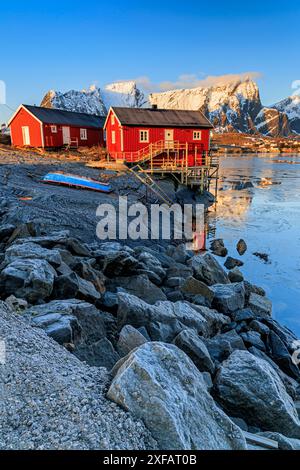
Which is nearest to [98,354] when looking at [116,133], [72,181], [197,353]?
[197,353]

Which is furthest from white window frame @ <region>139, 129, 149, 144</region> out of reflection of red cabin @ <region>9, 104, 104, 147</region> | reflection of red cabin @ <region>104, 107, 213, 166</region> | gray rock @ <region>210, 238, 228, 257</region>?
gray rock @ <region>210, 238, 228, 257</region>

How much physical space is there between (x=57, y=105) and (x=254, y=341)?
201 m

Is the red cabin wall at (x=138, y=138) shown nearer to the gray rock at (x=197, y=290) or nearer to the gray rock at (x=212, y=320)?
the gray rock at (x=197, y=290)

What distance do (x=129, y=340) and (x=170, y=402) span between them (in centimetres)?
214

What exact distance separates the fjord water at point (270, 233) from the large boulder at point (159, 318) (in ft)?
13.3

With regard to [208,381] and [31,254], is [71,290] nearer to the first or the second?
[31,254]

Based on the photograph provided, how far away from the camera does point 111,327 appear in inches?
253

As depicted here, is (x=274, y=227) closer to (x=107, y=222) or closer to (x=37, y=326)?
(x=107, y=222)

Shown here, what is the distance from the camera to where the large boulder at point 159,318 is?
6395mm

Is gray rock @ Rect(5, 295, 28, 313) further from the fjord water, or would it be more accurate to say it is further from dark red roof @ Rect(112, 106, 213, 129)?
dark red roof @ Rect(112, 106, 213, 129)

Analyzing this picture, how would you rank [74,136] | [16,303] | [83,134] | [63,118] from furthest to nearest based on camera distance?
[83,134], [74,136], [63,118], [16,303]

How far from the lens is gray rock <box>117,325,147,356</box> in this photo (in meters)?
5.34

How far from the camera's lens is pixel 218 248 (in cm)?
1667

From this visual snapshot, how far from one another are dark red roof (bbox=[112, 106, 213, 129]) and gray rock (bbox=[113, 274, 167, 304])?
75.5 feet
